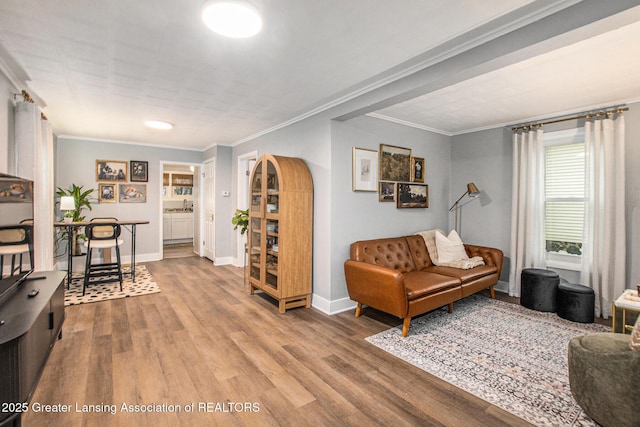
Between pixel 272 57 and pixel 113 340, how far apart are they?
9.73ft

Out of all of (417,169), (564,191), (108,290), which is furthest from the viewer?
(417,169)

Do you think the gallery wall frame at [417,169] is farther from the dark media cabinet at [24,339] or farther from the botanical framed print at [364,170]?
the dark media cabinet at [24,339]

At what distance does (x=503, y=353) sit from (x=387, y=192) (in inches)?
91.6

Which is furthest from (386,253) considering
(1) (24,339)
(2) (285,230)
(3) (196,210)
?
(3) (196,210)

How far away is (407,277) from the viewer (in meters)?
3.54

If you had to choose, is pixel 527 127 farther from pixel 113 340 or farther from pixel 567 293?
pixel 113 340

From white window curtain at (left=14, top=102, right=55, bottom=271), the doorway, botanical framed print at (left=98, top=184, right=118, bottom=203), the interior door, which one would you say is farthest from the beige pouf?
the doorway

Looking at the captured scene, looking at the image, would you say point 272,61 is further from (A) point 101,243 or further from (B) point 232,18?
(A) point 101,243

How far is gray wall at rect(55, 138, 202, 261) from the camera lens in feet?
19.2

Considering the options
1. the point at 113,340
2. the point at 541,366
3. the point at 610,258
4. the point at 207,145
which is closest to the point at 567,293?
the point at 610,258

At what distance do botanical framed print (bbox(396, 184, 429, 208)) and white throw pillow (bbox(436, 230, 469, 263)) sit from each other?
605 millimetres

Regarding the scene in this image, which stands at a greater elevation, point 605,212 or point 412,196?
point 412,196

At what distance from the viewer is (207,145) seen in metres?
6.63

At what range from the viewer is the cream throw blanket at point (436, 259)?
4.07 metres
